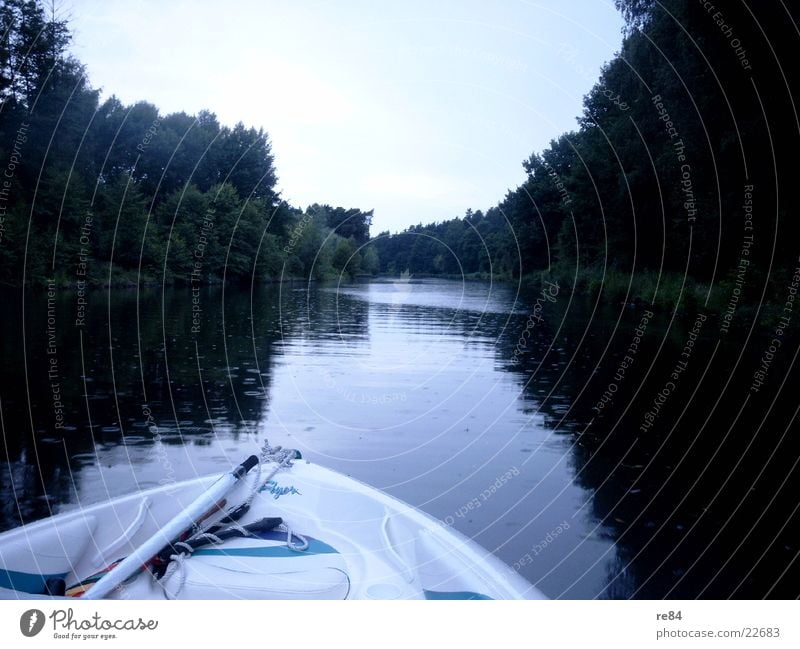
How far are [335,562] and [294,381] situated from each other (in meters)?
8.86

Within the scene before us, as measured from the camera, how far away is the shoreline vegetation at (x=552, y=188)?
1725cm

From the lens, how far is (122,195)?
39.4m

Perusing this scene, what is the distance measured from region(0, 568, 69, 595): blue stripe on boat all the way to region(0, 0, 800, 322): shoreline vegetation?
124 inches

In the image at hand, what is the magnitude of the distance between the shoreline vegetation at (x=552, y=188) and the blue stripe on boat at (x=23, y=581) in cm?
315

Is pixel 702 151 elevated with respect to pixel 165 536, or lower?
elevated

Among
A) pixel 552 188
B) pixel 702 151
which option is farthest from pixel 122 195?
pixel 552 188

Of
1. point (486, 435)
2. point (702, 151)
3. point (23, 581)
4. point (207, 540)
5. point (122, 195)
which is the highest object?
point (702, 151)

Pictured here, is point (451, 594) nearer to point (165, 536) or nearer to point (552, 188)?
point (165, 536)

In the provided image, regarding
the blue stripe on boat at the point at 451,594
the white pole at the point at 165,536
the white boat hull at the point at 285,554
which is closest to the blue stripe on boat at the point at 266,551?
the white boat hull at the point at 285,554

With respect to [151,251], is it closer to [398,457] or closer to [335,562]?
[398,457]

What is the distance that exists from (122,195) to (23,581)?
39.5 meters

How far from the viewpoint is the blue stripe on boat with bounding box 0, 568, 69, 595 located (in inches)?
138

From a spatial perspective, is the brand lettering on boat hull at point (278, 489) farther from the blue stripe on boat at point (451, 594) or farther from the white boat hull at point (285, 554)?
the blue stripe on boat at point (451, 594)

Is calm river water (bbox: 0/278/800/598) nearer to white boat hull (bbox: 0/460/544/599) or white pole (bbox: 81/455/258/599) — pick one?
white boat hull (bbox: 0/460/544/599)
